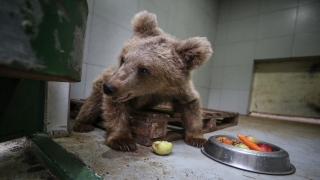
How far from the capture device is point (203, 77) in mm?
7473

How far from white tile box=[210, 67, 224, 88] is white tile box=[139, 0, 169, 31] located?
3478 mm

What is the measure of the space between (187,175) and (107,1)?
395 centimetres

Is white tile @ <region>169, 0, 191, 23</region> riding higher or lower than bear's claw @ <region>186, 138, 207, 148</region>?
higher

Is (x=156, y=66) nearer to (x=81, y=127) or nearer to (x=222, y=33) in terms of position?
(x=81, y=127)

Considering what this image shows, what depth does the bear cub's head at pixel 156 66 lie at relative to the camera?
1663 millimetres

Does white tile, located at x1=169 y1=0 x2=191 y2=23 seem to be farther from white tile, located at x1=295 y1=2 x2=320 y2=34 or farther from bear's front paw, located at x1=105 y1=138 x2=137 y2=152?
bear's front paw, located at x1=105 y1=138 x2=137 y2=152

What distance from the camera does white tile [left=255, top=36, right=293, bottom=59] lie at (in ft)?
20.1

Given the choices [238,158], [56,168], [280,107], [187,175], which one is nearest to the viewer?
[56,168]

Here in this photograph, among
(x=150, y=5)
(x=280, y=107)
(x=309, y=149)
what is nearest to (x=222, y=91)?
(x=280, y=107)

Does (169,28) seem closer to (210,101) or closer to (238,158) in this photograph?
(210,101)

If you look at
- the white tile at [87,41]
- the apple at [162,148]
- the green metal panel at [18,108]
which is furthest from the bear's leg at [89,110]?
the white tile at [87,41]

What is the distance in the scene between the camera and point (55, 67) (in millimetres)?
562

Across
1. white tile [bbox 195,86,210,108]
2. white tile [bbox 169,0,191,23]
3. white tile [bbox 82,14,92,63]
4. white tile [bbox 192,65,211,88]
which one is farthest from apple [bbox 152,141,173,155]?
white tile [bbox 195,86,210,108]

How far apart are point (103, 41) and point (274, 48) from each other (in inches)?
238
